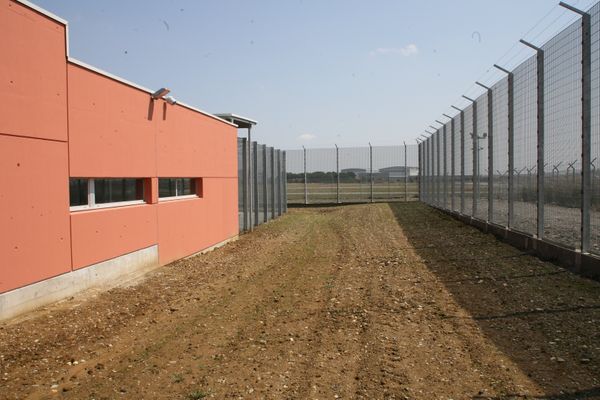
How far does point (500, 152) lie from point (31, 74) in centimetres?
849

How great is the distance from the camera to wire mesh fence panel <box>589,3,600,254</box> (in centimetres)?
666

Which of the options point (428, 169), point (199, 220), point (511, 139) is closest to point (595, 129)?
point (511, 139)

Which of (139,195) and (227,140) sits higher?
(227,140)

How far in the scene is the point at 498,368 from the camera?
397 centimetres

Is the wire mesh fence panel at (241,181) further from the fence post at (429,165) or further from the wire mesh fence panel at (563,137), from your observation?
the fence post at (429,165)


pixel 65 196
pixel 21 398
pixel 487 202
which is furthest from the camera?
pixel 487 202

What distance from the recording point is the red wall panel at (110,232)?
21.5 ft

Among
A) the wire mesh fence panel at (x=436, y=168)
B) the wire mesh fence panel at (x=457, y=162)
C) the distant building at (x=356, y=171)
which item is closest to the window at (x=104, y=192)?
the wire mesh fence panel at (x=457, y=162)

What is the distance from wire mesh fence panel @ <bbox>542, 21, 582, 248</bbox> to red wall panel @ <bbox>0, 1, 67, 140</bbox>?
6.30 metres

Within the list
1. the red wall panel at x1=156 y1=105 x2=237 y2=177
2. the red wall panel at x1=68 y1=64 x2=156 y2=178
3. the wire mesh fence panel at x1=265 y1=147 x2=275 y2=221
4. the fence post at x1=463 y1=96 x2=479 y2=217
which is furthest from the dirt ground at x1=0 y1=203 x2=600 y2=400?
the wire mesh fence panel at x1=265 y1=147 x2=275 y2=221

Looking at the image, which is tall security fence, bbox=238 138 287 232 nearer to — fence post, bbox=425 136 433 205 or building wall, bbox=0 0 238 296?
building wall, bbox=0 0 238 296

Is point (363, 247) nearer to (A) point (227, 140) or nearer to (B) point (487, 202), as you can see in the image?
(B) point (487, 202)

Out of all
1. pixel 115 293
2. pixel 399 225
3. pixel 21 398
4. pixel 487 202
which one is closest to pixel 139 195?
pixel 115 293

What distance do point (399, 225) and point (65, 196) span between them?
10.9 m
